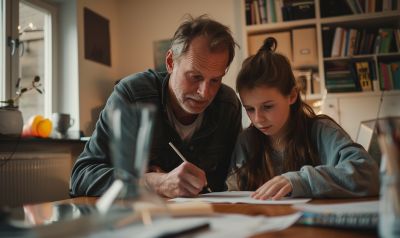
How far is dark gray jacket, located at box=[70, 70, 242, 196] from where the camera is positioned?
1.21 meters

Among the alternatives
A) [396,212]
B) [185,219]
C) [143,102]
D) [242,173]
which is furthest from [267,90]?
[396,212]

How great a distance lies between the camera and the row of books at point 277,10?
300cm

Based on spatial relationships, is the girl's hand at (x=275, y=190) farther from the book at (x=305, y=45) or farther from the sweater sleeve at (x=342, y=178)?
the book at (x=305, y=45)

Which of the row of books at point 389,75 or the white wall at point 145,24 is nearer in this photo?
the row of books at point 389,75

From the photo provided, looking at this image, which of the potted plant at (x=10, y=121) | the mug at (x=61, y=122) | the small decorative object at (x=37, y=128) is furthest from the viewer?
the mug at (x=61, y=122)

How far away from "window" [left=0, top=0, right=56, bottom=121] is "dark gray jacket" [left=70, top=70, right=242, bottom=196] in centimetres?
152

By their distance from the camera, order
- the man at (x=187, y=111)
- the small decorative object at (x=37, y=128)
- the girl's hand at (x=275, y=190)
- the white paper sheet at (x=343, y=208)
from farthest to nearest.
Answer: the small decorative object at (x=37, y=128)
the man at (x=187, y=111)
the girl's hand at (x=275, y=190)
the white paper sheet at (x=343, y=208)

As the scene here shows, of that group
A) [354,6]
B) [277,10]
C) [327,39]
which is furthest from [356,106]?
[277,10]

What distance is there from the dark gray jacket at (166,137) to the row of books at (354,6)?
1.89 m

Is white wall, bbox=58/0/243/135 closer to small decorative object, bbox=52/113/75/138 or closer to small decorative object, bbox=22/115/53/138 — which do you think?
small decorative object, bbox=52/113/75/138

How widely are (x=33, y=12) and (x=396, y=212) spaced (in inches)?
121

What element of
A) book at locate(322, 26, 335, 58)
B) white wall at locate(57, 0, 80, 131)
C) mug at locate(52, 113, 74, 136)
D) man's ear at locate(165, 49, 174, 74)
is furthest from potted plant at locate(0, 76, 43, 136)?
book at locate(322, 26, 335, 58)

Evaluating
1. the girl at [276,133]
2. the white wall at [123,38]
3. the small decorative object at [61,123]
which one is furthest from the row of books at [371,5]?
A: the small decorative object at [61,123]

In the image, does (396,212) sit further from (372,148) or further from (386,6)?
(386,6)
